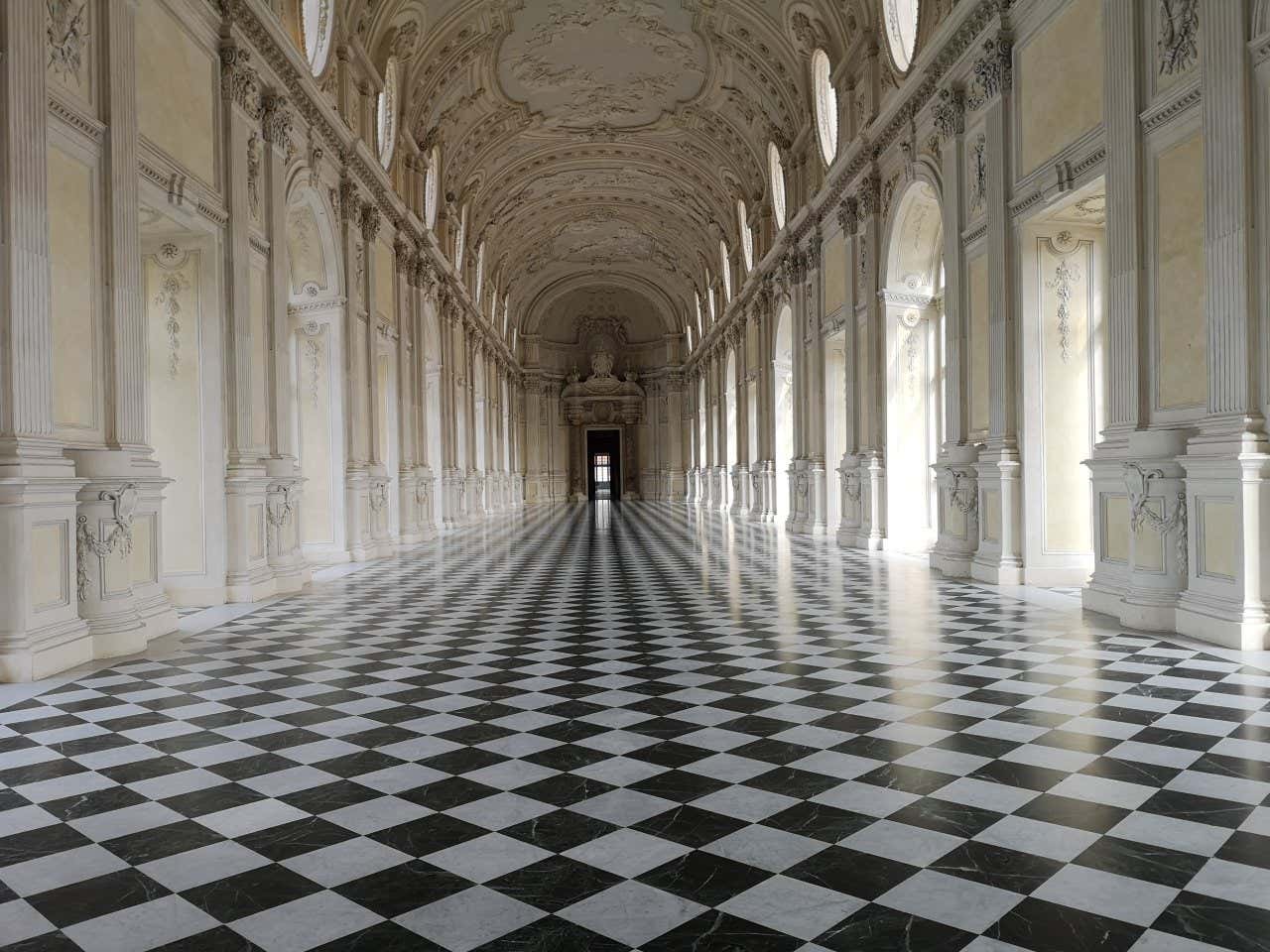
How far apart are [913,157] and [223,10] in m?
9.60

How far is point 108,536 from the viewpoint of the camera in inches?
300

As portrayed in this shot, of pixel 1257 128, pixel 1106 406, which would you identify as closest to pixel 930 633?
pixel 1106 406

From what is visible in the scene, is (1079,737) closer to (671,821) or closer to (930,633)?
(671,821)

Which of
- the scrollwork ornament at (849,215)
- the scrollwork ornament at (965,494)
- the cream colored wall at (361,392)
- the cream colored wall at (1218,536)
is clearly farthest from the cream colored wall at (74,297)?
the scrollwork ornament at (849,215)

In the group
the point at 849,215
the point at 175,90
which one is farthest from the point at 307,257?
the point at 849,215

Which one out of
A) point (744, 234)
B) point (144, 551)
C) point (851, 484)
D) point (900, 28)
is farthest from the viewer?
point (744, 234)

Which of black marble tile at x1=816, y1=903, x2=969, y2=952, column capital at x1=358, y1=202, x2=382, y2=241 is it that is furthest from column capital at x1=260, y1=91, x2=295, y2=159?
black marble tile at x1=816, y1=903, x2=969, y2=952

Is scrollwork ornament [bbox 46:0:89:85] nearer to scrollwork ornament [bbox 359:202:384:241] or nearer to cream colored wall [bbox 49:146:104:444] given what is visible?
→ cream colored wall [bbox 49:146:104:444]

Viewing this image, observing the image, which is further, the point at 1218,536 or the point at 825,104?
the point at 825,104

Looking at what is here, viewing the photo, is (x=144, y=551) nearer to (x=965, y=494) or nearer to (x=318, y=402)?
(x=318, y=402)

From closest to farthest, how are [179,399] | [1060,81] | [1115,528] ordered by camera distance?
1. [1115,528]
2. [1060,81]
3. [179,399]

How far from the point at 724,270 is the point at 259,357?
26.2 m

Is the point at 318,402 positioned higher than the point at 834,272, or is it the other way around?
the point at 834,272

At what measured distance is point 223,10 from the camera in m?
10.5
